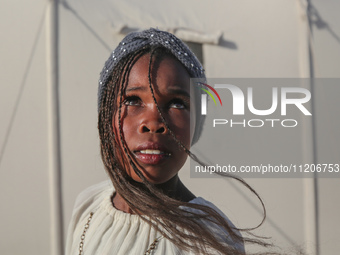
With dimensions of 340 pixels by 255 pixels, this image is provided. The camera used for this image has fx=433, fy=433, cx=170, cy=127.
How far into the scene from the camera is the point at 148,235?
0.78 metres

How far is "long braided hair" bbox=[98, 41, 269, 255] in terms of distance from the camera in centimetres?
74

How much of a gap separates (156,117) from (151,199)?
14 cm

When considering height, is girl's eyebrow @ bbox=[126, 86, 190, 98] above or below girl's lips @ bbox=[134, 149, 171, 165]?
above

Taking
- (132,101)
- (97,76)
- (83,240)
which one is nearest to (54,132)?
(97,76)

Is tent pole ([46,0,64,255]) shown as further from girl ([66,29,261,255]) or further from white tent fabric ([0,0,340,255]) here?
girl ([66,29,261,255])

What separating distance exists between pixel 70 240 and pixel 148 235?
0.26 metres

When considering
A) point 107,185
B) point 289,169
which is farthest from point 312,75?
point 107,185


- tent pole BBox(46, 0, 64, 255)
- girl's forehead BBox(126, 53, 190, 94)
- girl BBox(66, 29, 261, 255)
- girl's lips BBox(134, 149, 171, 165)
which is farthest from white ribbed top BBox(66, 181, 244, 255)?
tent pole BBox(46, 0, 64, 255)

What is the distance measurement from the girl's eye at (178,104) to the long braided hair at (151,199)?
0.14 ft

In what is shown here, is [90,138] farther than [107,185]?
Yes

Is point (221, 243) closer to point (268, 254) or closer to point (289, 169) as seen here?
point (268, 254)

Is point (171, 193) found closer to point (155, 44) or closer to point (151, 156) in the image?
point (151, 156)

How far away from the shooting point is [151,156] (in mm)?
742

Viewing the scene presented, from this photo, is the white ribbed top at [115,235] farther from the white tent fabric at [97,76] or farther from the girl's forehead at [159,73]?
the white tent fabric at [97,76]
